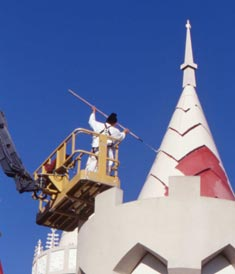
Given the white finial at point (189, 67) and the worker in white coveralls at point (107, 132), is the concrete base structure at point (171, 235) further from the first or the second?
the white finial at point (189, 67)

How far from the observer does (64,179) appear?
58.3ft

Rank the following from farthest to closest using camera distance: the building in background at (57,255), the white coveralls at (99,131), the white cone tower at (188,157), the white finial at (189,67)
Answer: the building in background at (57,255) < the white finial at (189,67) < the white coveralls at (99,131) < the white cone tower at (188,157)

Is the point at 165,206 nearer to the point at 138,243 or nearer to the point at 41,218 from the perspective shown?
the point at 138,243

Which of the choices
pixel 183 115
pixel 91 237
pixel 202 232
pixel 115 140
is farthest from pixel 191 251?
pixel 183 115

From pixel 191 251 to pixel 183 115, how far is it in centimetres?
436

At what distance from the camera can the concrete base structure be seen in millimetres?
15461

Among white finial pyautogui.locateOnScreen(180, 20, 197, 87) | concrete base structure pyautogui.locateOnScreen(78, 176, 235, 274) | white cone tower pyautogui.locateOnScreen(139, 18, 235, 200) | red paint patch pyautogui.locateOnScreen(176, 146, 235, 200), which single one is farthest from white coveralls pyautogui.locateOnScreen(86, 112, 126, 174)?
white finial pyautogui.locateOnScreen(180, 20, 197, 87)

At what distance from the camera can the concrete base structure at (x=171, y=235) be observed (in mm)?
15461

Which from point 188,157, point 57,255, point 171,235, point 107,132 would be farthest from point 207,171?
point 57,255

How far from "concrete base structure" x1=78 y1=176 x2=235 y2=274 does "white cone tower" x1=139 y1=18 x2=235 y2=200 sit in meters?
1.12

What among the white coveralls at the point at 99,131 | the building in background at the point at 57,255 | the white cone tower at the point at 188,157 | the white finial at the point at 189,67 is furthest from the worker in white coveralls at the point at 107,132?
the building in background at the point at 57,255

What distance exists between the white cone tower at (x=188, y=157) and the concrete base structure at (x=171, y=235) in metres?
1.12

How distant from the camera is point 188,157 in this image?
17.8 metres

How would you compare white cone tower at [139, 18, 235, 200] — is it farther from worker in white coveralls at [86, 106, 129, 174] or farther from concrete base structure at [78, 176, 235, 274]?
concrete base structure at [78, 176, 235, 274]
